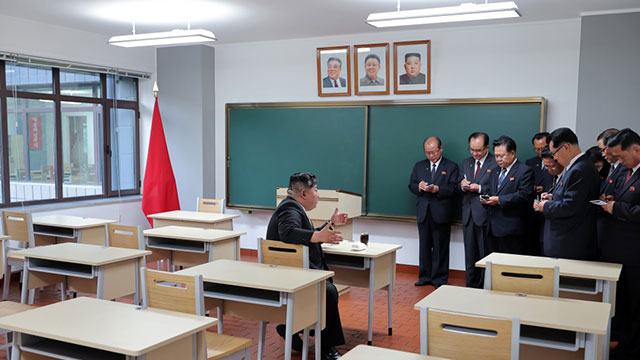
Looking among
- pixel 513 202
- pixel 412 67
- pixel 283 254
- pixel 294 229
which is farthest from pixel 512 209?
pixel 283 254

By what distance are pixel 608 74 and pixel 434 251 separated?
2767 millimetres

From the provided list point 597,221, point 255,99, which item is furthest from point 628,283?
point 255,99

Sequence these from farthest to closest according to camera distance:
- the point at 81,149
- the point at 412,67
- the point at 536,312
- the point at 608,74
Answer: the point at 81,149, the point at 412,67, the point at 608,74, the point at 536,312

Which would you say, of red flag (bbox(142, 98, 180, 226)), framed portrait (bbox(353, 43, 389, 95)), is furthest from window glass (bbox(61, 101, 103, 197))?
framed portrait (bbox(353, 43, 389, 95))

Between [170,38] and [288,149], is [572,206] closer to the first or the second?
[170,38]

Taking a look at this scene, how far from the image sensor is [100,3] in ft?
18.9

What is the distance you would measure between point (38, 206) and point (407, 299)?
4.81 metres

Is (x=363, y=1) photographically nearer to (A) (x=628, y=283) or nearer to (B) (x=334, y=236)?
(B) (x=334, y=236)

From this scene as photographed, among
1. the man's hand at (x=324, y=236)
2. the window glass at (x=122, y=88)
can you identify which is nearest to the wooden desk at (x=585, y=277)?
the man's hand at (x=324, y=236)

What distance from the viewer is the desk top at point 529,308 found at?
8.13 feet

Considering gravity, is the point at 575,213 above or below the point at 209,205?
above

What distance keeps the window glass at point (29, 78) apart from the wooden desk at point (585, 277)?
6.06m

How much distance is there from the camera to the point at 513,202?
216 inches

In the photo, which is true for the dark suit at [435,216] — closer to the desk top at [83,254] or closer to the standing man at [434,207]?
the standing man at [434,207]
